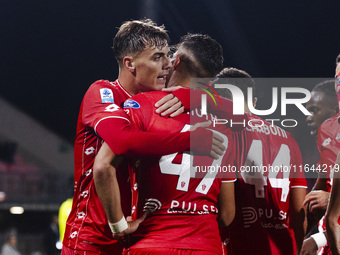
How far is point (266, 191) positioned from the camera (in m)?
3.22

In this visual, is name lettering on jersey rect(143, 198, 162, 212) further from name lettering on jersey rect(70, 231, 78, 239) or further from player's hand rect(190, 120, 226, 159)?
name lettering on jersey rect(70, 231, 78, 239)

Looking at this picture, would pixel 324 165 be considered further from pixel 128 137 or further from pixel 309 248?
pixel 128 137

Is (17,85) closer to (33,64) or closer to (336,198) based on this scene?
(33,64)

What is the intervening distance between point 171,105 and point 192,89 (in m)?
0.29

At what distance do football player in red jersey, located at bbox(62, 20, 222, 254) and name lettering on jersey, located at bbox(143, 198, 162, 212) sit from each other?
340 millimetres

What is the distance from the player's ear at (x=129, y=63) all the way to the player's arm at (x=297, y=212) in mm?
1388

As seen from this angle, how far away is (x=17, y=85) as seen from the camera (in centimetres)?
2225

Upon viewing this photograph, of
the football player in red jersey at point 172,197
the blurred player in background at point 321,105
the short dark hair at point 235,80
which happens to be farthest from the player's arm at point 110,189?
the blurred player in background at point 321,105

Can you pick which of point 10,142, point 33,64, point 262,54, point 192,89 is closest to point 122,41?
point 192,89

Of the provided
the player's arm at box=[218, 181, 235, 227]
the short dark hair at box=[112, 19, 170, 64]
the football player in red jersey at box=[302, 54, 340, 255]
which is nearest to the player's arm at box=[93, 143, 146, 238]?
the player's arm at box=[218, 181, 235, 227]

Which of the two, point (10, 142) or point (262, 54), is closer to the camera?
point (262, 54)

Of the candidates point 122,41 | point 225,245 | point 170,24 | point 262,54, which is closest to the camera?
point 122,41

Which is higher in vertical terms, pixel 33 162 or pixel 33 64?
pixel 33 64

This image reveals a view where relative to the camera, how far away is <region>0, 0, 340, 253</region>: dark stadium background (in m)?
10.4
